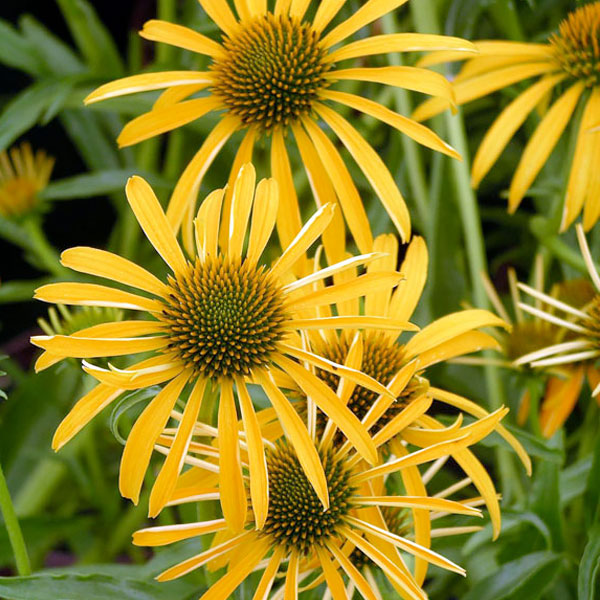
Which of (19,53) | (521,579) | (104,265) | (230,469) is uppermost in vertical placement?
(19,53)

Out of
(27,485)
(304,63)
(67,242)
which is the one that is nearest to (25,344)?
(67,242)

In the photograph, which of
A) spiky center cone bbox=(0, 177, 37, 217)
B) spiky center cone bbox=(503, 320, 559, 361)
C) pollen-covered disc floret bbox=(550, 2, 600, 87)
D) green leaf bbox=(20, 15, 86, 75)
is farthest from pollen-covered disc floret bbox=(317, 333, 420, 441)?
green leaf bbox=(20, 15, 86, 75)

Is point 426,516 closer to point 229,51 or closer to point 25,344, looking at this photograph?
point 229,51

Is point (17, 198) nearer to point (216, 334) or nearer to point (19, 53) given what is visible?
point (19, 53)

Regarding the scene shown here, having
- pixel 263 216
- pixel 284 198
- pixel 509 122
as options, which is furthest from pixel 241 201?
pixel 509 122

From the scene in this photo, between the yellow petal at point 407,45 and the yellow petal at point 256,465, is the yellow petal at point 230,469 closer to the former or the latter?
the yellow petal at point 256,465

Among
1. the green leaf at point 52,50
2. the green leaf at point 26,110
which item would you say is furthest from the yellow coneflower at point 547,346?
the green leaf at point 52,50
